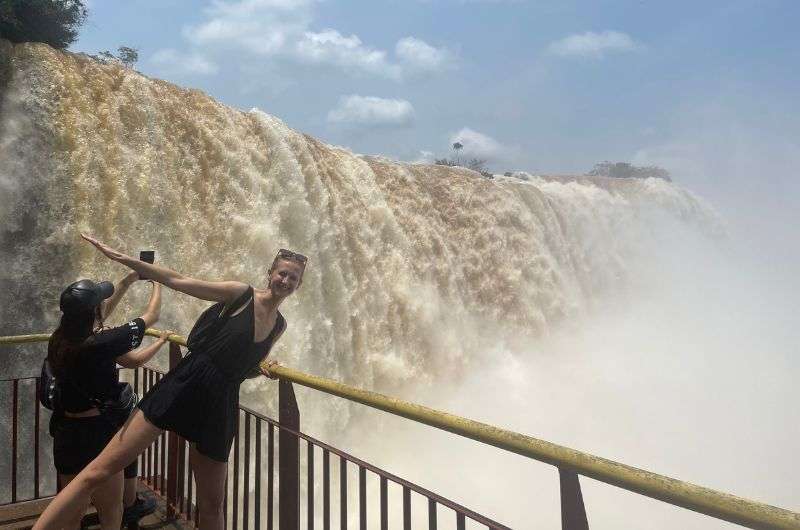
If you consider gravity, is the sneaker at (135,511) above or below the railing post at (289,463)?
below

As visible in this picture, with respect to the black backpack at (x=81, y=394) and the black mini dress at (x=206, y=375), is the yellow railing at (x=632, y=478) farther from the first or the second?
the black backpack at (x=81, y=394)

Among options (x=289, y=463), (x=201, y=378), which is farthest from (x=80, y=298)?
(x=289, y=463)

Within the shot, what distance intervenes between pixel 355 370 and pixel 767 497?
9.60 meters

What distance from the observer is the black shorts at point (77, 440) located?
259cm

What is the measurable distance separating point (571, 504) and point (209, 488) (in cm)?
181

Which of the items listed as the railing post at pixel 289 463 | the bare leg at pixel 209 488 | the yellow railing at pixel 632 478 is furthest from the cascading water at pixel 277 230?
the yellow railing at pixel 632 478

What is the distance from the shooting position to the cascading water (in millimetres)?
7711

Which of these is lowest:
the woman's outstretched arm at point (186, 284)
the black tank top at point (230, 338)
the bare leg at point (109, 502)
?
the bare leg at point (109, 502)

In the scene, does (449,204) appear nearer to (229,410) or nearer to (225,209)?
(225,209)

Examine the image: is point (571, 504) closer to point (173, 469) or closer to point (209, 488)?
point (209, 488)

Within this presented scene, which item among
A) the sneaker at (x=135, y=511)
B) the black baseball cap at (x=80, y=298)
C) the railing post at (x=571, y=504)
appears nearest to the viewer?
the railing post at (x=571, y=504)

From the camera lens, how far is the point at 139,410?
2.29 meters

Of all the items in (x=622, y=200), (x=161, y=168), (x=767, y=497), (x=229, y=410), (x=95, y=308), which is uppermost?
(x=622, y=200)

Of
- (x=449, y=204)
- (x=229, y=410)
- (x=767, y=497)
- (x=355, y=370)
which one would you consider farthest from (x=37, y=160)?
(x=767, y=497)
